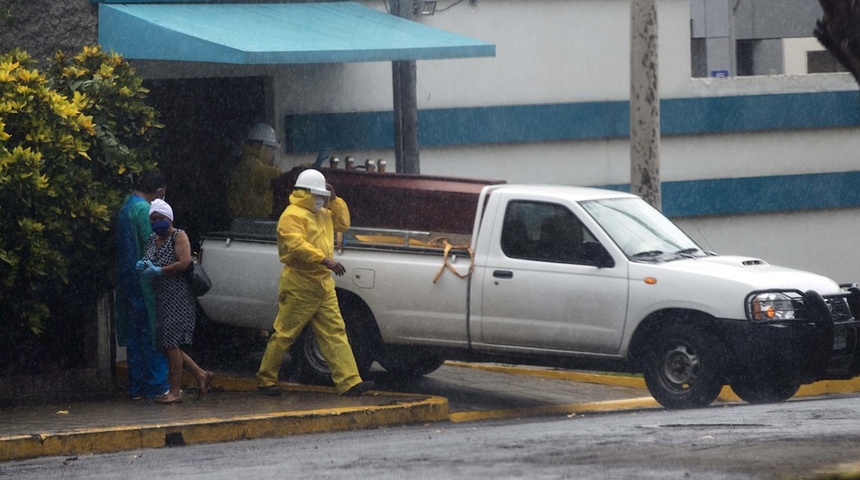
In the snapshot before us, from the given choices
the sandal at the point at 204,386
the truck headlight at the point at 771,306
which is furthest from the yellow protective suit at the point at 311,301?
the truck headlight at the point at 771,306

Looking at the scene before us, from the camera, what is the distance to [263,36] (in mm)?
13180

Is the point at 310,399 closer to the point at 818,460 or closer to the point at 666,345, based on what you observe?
the point at 666,345

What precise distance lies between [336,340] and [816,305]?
3.69 m

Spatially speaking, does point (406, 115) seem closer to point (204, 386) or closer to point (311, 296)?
point (311, 296)

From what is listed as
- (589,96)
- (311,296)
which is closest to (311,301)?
(311,296)

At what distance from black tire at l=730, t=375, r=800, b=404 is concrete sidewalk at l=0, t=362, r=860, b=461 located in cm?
135

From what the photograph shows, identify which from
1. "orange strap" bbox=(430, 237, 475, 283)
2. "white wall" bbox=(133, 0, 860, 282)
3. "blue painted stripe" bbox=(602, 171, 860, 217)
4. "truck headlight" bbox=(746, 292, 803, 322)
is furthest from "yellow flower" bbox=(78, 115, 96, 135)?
"blue painted stripe" bbox=(602, 171, 860, 217)

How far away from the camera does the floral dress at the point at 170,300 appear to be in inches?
444

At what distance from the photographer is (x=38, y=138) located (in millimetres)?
11023

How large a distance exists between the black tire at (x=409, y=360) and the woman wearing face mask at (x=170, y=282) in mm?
1933

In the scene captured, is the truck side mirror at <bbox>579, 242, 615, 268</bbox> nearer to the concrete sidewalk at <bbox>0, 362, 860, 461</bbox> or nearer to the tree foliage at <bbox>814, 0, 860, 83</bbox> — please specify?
the concrete sidewalk at <bbox>0, 362, 860, 461</bbox>

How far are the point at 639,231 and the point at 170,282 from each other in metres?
3.71

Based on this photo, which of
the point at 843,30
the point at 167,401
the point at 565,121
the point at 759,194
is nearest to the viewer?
the point at 843,30

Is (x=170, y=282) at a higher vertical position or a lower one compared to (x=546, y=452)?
higher
